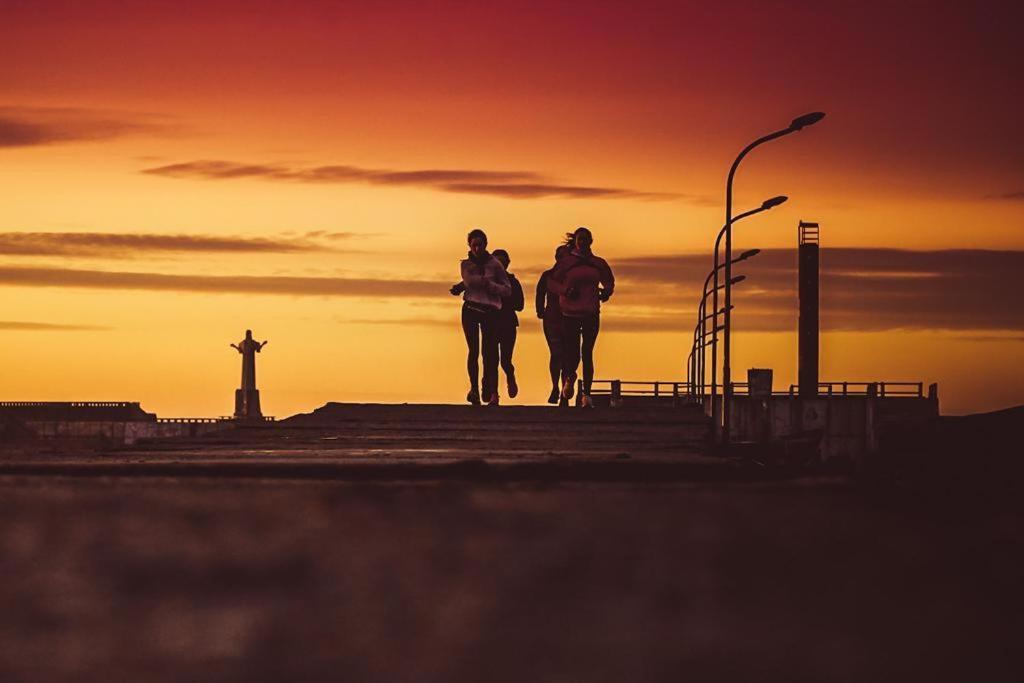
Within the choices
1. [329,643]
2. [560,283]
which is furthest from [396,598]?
[560,283]

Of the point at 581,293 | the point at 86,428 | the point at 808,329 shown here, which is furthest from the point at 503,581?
the point at 86,428

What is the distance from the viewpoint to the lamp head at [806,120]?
3497cm

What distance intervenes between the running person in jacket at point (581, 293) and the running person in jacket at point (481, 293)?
2.75ft

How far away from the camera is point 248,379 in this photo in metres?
129

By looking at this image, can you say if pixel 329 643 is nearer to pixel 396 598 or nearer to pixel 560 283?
pixel 396 598

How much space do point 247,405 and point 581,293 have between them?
10513 cm

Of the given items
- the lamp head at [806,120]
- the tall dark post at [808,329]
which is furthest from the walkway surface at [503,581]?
the tall dark post at [808,329]

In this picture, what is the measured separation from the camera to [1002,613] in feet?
9.67

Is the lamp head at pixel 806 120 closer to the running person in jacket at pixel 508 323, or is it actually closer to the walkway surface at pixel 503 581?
the running person in jacket at pixel 508 323

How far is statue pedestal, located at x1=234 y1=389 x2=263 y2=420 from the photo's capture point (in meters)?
125

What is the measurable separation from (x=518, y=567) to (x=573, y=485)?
439mm

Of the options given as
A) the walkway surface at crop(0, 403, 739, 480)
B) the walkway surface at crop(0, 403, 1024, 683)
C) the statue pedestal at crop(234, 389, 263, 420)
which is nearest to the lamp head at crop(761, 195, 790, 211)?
the walkway surface at crop(0, 403, 739, 480)

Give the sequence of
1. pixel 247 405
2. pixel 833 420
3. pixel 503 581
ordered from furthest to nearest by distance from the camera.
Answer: pixel 247 405 → pixel 833 420 → pixel 503 581

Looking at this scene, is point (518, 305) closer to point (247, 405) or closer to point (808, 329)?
point (808, 329)
